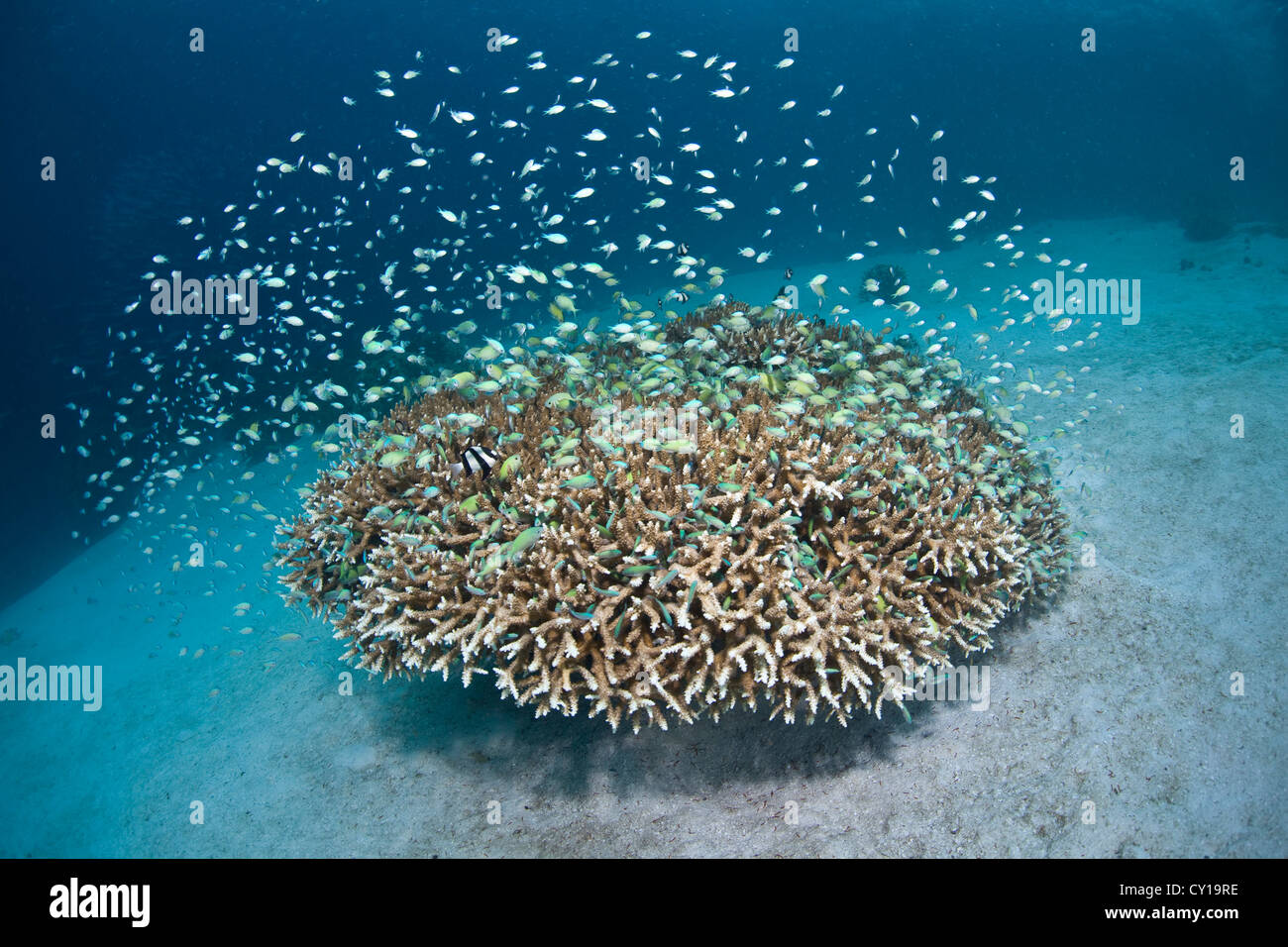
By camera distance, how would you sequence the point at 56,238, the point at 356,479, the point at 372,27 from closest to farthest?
the point at 356,479 < the point at 56,238 < the point at 372,27

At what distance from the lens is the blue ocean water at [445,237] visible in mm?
5453

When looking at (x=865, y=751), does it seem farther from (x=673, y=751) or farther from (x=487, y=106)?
(x=487, y=106)

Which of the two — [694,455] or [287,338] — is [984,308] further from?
[287,338]

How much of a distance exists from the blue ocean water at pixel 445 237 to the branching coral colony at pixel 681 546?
1023mm

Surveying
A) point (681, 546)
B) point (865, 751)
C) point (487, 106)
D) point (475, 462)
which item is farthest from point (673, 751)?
point (487, 106)

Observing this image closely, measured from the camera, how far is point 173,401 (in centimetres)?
2152

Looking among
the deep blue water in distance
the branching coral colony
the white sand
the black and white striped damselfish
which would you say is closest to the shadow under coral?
the white sand

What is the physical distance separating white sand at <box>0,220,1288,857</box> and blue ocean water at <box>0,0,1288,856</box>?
50 millimetres

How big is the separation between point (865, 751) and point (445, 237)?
39.9 metres

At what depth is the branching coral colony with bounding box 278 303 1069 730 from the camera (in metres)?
3.95

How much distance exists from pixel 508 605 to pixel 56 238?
3225 cm

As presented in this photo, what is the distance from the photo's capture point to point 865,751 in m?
4.46

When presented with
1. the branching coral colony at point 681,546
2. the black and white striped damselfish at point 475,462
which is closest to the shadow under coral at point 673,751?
the branching coral colony at point 681,546
